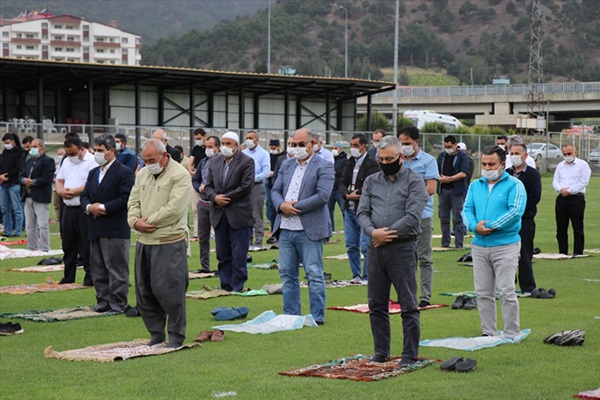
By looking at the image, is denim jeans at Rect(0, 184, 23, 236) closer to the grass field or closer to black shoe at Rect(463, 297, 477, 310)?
the grass field

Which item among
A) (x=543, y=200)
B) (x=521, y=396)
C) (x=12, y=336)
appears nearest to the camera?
(x=521, y=396)

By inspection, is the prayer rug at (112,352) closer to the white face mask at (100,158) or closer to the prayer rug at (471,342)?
the prayer rug at (471,342)

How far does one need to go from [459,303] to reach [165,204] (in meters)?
4.52

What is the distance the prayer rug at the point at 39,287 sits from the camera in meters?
15.9

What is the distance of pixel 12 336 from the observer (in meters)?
12.1

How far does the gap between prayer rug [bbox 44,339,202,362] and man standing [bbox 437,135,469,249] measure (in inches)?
486

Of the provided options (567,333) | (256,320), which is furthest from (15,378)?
(567,333)

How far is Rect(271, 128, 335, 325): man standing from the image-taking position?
12500 millimetres

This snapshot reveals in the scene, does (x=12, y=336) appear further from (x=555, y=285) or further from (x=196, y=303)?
(x=555, y=285)

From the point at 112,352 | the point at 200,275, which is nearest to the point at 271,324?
the point at 112,352

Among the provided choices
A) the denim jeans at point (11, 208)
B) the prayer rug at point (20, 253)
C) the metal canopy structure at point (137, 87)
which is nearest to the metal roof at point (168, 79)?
the metal canopy structure at point (137, 87)

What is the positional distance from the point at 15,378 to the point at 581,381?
4881 mm

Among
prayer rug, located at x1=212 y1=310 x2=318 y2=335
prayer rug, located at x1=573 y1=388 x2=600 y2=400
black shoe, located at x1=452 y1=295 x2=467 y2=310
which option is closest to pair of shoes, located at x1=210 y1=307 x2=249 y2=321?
prayer rug, located at x1=212 y1=310 x2=318 y2=335

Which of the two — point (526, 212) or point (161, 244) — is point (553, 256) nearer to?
point (526, 212)
